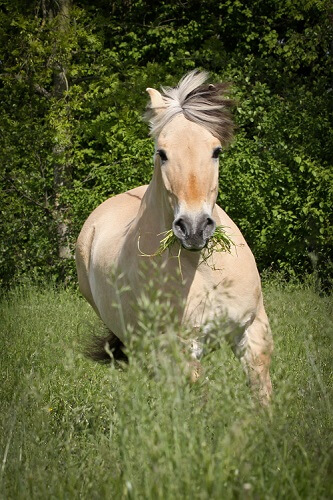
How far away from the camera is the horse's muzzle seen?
13.0ft

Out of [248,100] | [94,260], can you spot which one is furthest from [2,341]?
[248,100]

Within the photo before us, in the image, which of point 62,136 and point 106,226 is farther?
point 62,136

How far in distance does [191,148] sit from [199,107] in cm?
43

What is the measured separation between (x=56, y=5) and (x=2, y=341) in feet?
24.6

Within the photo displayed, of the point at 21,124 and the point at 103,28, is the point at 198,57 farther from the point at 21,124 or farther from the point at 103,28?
the point at 21,124

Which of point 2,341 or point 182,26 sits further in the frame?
point 182,26

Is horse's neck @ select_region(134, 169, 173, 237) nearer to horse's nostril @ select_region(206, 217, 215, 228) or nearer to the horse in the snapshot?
the horse

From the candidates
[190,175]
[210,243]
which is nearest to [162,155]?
[190,175]

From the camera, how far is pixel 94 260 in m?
6.56

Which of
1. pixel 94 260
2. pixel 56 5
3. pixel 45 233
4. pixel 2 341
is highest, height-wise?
pixel 56 5

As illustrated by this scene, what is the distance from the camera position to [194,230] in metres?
3.97

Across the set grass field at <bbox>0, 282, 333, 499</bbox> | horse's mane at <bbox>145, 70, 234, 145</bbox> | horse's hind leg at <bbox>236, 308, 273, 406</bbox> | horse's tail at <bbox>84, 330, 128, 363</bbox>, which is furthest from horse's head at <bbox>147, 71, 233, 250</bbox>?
horse's tail at <bbox>84, 330, 128, 363</bbox>

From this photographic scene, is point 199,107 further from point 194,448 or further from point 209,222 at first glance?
point 194,448

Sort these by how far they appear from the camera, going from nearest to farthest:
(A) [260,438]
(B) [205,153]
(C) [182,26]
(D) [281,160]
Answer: (A) [260,438] < (B) [205,153] < (D) [281,160] < (C) [182,26]
